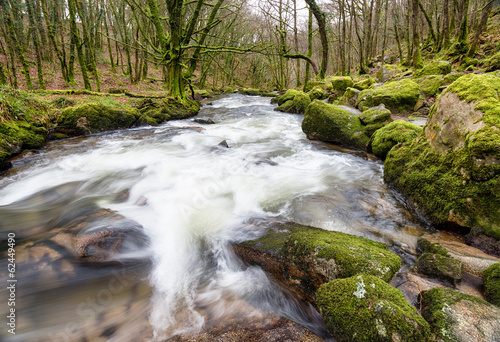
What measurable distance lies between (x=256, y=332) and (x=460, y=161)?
3755mm

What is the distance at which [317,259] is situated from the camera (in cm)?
240

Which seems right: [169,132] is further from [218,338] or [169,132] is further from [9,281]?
[218,338]

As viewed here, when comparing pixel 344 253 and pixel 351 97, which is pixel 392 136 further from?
pixel 351 97

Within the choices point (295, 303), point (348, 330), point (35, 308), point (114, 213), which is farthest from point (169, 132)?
point (348, 330)

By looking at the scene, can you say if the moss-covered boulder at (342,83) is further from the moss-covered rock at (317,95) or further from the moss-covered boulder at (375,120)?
the moss-covered boulder at (375,120)

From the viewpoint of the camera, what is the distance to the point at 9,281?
2666 mm

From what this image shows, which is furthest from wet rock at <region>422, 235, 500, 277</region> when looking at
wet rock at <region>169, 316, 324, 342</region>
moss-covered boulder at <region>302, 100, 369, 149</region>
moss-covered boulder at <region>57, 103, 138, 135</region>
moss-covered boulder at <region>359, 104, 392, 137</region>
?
moss-covered boulder at <region>57, 103, 138, 135</region>

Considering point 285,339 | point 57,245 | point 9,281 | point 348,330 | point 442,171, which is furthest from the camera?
point 442,171

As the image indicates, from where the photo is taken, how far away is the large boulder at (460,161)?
3.16 meters

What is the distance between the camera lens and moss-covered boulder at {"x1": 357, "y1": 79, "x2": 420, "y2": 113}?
900 centimetres

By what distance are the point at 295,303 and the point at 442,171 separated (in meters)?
3.19

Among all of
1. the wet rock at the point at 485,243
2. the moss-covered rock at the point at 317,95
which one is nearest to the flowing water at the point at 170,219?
the wet rock at the point at 485,243

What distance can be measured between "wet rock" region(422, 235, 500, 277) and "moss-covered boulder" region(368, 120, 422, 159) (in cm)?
291

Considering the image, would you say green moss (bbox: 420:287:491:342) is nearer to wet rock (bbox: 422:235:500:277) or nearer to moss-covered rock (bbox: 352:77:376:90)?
wet rock (bbox: 422:235:500:277)
